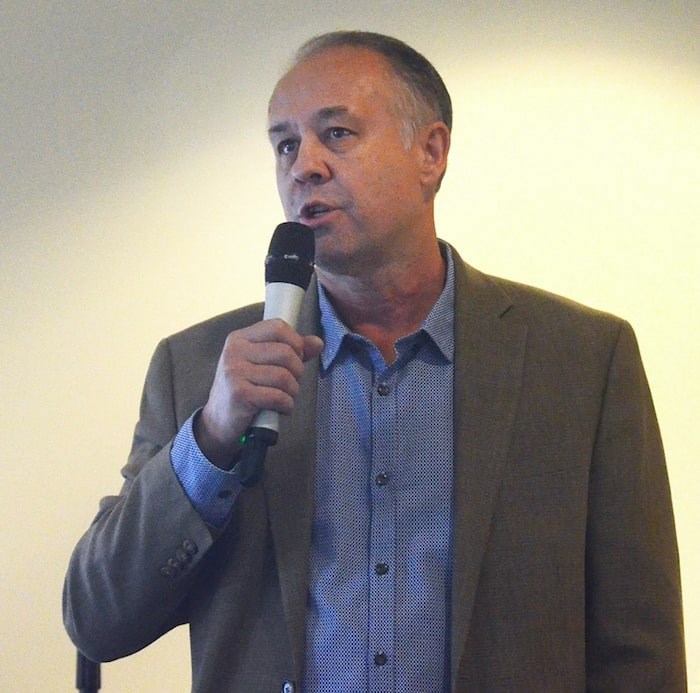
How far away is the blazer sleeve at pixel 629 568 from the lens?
1301mm

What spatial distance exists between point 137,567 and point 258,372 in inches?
13.9

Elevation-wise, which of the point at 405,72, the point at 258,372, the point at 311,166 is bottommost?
the point at 258,372

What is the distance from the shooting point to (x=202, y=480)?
120cm

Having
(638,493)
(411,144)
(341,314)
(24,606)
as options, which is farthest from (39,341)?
(638,493)

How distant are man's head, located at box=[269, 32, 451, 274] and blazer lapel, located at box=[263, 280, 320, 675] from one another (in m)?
0.22

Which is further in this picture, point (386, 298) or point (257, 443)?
point (386, 298)

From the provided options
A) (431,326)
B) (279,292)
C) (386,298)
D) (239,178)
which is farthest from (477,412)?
(239,178)

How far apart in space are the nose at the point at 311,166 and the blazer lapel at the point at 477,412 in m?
0.30

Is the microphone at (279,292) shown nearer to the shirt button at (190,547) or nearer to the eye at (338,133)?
the shirt button at (190,547)

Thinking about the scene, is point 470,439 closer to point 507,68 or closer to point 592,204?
point 592,204

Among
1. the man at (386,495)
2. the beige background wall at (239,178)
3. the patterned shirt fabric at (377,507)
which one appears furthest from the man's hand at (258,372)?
the beige background wall at (239,178)

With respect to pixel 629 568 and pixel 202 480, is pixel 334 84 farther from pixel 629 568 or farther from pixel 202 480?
pixel 629 568

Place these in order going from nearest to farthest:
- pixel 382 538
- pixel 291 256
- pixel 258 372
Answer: pixel 258 372, pixel 291 256, pixel 382 538

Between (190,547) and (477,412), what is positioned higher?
(477,412)
